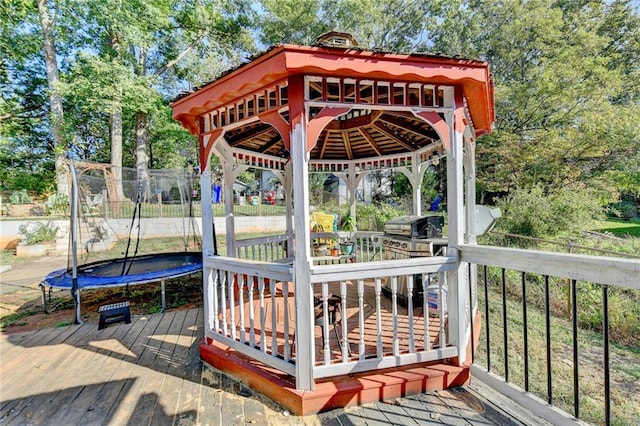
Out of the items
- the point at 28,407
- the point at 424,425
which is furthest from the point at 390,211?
the point at 28,407

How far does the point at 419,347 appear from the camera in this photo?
269 cm

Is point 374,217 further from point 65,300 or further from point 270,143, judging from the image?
point 65,300

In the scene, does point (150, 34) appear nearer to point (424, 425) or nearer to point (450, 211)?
point (450, 211)

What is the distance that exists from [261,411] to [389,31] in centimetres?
2036

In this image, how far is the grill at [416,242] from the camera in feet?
11.8

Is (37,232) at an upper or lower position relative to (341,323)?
upper

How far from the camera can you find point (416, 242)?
12.1ft

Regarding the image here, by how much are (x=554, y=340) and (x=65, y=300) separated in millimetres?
8179

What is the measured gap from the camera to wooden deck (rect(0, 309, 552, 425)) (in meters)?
2.18

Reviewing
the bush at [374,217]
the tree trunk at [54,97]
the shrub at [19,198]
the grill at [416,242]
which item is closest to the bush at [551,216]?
the bush at [374,217]

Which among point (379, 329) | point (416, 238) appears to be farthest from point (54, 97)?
point (379, 329)

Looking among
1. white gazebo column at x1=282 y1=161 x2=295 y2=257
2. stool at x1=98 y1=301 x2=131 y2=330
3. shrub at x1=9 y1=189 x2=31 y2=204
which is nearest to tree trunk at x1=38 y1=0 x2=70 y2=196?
shrub at x1=9 y1=189 x2=31 y2=204

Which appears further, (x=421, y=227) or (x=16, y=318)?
(x=16, y=318)

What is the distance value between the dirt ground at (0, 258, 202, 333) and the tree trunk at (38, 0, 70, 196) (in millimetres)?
5624
